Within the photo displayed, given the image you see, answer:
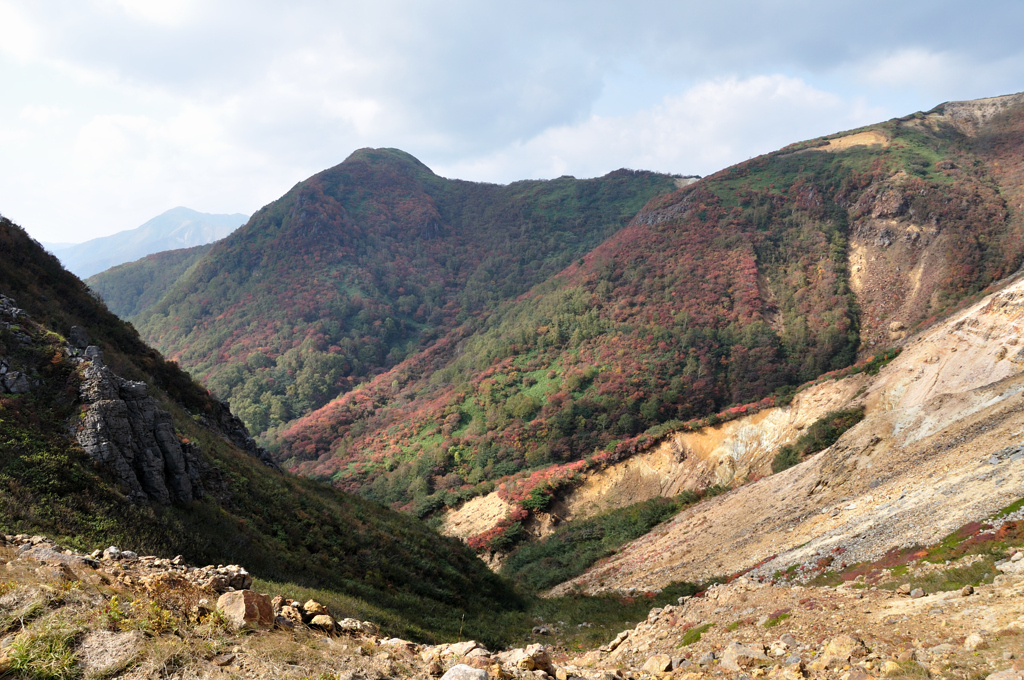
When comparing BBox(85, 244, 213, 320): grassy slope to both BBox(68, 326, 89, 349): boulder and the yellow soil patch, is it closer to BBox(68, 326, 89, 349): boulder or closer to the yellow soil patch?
BBox(68, 326, 89, 349): boulder

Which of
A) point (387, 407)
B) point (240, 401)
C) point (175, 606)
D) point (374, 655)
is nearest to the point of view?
point (175, 606)

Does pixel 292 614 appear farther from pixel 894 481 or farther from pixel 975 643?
pixel 894 481

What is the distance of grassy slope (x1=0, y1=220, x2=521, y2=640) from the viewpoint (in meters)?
8.15

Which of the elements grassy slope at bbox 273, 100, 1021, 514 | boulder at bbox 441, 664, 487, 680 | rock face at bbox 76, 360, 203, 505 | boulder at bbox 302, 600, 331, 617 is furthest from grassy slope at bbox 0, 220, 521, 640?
grassy slope at bbox 273, 100, 1021, 514

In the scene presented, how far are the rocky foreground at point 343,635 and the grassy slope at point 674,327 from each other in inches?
985

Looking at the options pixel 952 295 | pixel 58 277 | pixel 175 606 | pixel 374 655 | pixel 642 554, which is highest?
pixel 58 277

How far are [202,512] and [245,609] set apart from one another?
21.7 feet

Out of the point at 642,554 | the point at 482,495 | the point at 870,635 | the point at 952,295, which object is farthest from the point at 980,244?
the point at 870,635

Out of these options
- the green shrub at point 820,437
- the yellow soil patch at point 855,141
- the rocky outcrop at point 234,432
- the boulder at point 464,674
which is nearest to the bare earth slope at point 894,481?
the green shrub at point 820,437

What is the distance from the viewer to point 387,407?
2188 inches

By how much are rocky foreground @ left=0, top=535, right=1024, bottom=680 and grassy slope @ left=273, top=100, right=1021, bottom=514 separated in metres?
25.0

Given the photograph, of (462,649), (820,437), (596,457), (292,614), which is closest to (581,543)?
(596,457)

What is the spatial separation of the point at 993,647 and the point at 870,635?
1491 millimetres

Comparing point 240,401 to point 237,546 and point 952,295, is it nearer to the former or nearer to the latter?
point 237,546
